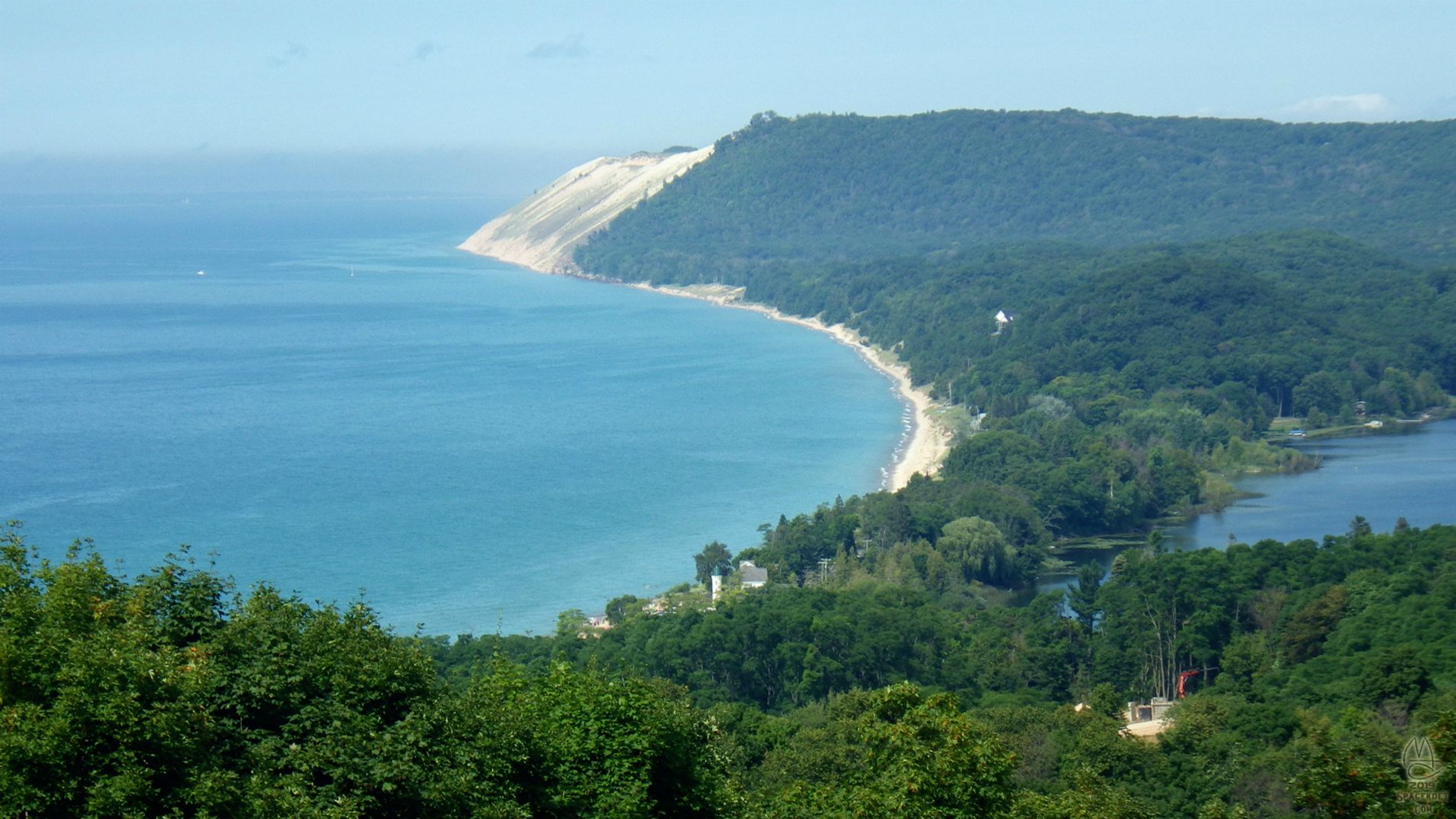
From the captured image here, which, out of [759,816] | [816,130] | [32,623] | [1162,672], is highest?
[816,130]

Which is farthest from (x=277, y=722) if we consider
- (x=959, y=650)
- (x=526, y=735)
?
(x=959, y=650)

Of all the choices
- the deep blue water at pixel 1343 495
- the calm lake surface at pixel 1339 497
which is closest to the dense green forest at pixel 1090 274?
the calm lake surface at pixel 1339 497

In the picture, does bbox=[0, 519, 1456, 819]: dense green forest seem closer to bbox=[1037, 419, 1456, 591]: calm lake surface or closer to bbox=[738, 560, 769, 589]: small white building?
Answer: bbox=[738, 560, 769, 589]: small white building

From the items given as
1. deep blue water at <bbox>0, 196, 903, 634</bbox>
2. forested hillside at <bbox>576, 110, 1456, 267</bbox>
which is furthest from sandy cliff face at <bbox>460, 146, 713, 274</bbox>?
deep blue water at <bbox>0, 196, 903, 634</bbox>

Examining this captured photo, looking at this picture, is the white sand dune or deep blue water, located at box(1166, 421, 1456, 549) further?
the white sand dune

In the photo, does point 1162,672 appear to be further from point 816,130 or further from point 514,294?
point 816,130

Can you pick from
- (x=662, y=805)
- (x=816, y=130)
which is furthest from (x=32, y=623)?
(x=816, y=130)
